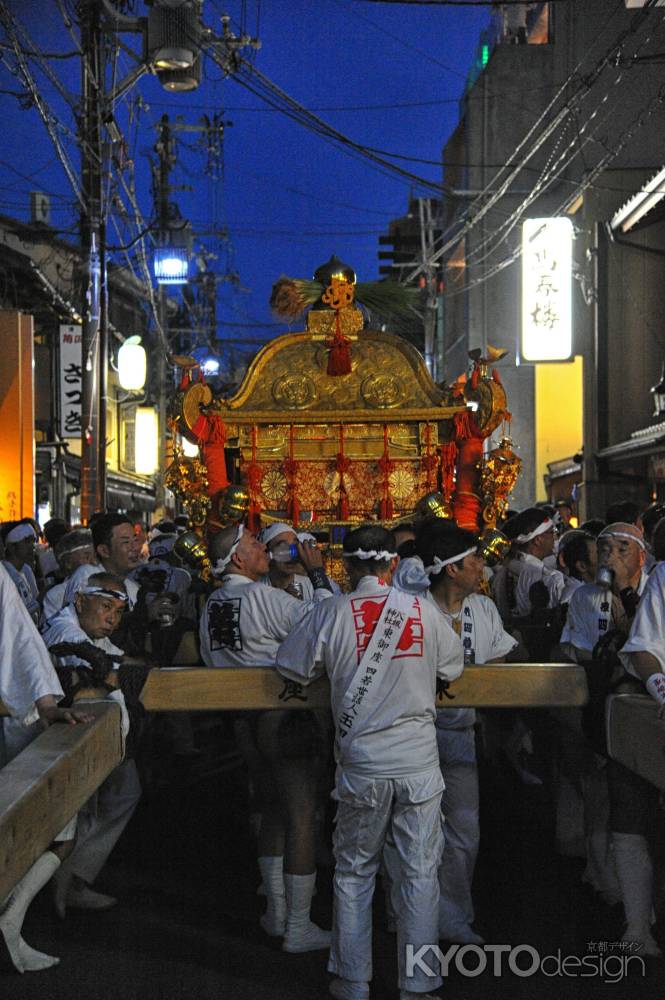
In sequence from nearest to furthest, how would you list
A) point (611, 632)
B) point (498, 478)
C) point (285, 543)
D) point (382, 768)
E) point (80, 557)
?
point (382, 768) < point (611, 632) < point (285, 543) < point (80, 557) < point (498, 478)

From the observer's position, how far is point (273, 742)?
5.48 meters

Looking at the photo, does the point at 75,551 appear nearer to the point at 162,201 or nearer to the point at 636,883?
the point at 636,883

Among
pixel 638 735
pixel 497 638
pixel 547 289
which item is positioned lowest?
pixel 638 735

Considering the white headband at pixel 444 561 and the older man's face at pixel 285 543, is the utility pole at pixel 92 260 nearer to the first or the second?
the older man's face at pixel 285 543

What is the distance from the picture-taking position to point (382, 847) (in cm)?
459

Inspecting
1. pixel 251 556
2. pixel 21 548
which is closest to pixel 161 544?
pixel 21 548

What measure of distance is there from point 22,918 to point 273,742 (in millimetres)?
1333

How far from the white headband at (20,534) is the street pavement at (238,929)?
2.86 m

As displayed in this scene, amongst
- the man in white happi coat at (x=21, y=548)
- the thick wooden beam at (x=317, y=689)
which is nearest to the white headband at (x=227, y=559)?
the thick wooden beam at (x=317, y=689)

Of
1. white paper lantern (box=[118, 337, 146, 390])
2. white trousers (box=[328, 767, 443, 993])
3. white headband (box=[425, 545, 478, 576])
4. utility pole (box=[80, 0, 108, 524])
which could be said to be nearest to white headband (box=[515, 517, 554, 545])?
white headband (box=[425, 545, 478, 576])

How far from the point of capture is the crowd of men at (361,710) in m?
4.45

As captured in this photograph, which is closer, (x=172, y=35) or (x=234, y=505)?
(x=234, y=505)

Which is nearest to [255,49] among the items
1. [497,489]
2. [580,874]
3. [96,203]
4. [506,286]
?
[96,203]

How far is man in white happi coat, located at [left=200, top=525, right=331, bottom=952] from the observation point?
5199mm
